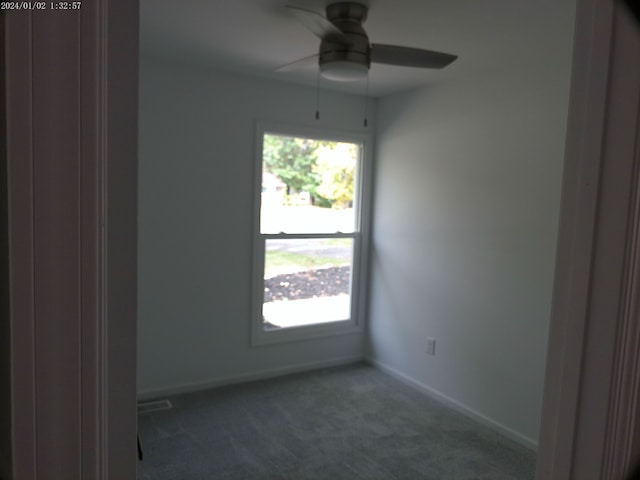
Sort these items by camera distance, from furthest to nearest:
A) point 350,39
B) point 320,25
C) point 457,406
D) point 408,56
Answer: point 457,406
point 408,56
point 350,39
point 320,25

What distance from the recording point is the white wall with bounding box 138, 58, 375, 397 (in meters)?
3.41

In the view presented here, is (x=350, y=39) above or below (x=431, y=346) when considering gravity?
above

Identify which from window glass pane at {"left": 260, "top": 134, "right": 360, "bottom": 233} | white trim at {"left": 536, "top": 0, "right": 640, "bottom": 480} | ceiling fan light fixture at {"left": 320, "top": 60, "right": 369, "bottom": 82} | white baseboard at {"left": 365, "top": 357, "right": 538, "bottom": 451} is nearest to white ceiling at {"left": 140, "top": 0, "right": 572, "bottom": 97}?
ceiling fan light fixture at {"left": 320, "top": 60, "right": 369, "bottom": 82}

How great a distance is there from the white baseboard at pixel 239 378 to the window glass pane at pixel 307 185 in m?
1.21

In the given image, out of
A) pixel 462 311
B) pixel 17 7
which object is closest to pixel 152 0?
pixel 17 7

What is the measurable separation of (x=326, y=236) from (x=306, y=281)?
0.44m

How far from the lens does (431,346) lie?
383 cm

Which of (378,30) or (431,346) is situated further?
(431,346)

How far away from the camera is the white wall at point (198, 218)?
341cm

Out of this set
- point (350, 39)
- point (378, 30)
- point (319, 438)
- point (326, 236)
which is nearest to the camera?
point (350, 39)

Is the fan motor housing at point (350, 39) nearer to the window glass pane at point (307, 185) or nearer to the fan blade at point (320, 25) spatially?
the fan blade at point (320, 25)

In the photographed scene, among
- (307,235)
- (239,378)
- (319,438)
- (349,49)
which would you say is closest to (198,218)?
(307,235)

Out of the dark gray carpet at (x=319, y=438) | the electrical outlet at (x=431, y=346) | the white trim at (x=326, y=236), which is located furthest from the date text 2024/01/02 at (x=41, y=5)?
the electrical outlet at (x=431, y=346)

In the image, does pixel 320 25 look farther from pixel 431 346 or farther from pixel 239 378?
pixel 239 378
